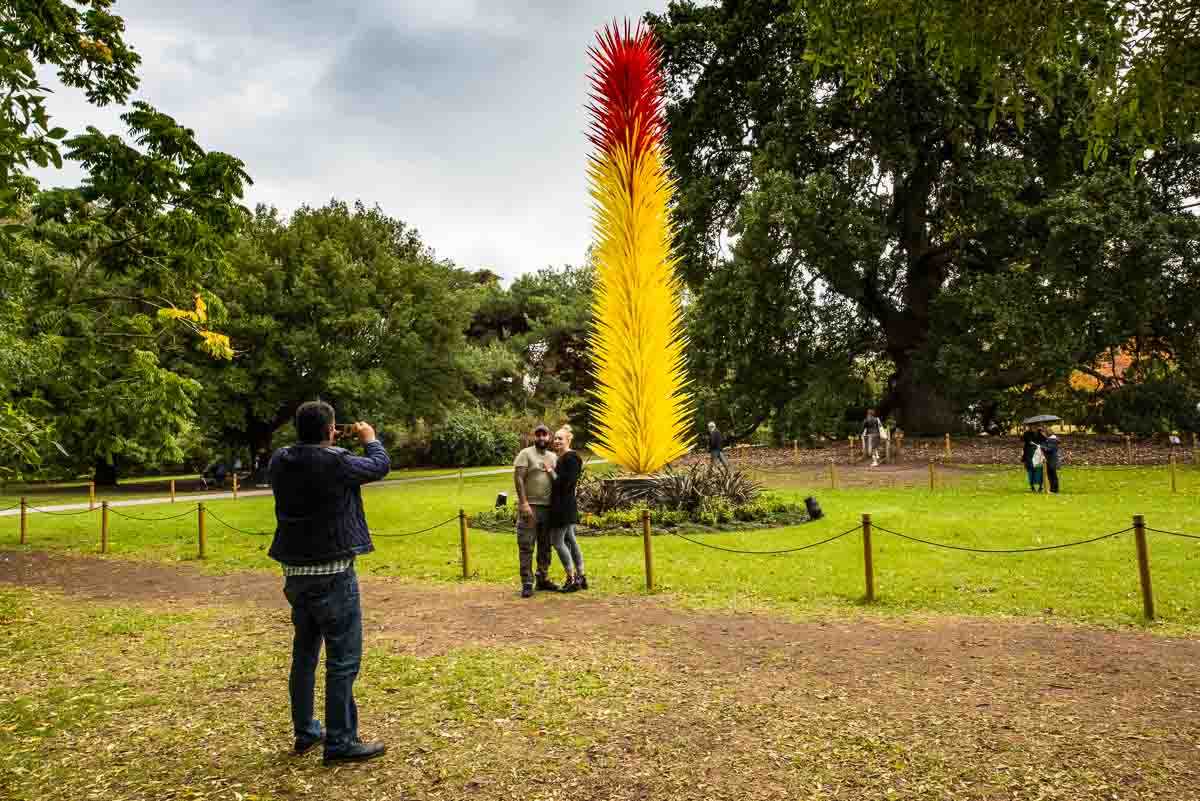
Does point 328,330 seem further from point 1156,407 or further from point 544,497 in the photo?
point 1156,407

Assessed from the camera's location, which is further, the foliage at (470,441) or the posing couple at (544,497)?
the foliage at (470,441)

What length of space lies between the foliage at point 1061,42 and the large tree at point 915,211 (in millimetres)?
14123

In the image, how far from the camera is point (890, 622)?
7.23 meters

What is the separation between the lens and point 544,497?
8.56 meters

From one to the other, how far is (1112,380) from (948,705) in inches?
1067

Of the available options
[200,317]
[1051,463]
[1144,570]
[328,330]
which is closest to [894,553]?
[1144,570]

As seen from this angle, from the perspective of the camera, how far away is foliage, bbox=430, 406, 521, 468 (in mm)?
38656

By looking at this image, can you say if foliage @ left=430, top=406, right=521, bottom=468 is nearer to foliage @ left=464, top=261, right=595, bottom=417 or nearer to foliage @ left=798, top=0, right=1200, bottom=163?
foliage @ left=464, top=261, right=595, bottom=417

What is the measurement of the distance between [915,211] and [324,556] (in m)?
26.5

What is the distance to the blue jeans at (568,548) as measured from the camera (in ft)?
28.8

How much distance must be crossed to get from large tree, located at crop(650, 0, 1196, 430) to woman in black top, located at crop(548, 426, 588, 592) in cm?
1565

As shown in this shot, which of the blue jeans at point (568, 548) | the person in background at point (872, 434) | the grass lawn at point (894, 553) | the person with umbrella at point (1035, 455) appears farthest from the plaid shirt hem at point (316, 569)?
the person in background at point (872, 434)

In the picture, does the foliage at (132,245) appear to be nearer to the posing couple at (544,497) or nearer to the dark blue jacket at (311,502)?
the posing couple at (544,497)

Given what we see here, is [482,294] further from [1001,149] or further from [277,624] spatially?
[277,624]
